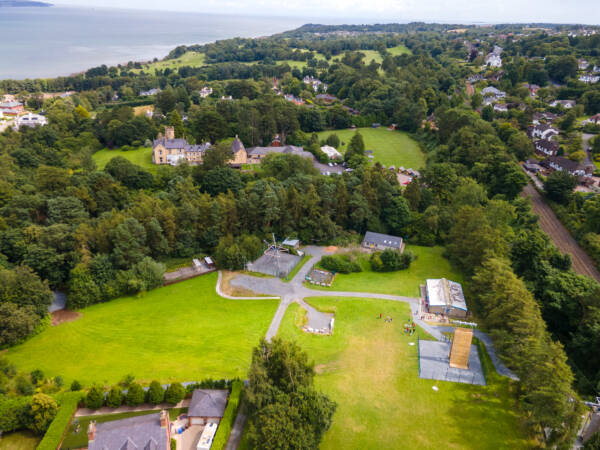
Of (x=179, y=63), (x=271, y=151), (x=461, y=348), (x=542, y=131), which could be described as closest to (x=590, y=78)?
(x=542, y=131)

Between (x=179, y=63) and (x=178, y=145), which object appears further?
(x=179, y=63)

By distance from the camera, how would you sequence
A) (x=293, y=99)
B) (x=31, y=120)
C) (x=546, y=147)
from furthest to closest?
1. (x=293, y=99)
2. (x=31, y=120)
3. (x=546, y=147)

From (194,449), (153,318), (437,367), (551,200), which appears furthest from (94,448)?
(551,200)

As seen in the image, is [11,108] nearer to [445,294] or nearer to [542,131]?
[445,294]

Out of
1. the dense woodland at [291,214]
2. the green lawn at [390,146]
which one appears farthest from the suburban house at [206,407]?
the green lawn at [390,146]

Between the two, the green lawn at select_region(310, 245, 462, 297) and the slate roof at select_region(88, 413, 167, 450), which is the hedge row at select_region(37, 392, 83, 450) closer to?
the slate roof at select_region(88, 413, 167, 450)

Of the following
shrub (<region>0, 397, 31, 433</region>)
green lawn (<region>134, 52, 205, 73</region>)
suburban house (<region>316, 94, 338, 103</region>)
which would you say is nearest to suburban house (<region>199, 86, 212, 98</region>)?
suburban house (<region>316, 94, 338, 103</region>)
